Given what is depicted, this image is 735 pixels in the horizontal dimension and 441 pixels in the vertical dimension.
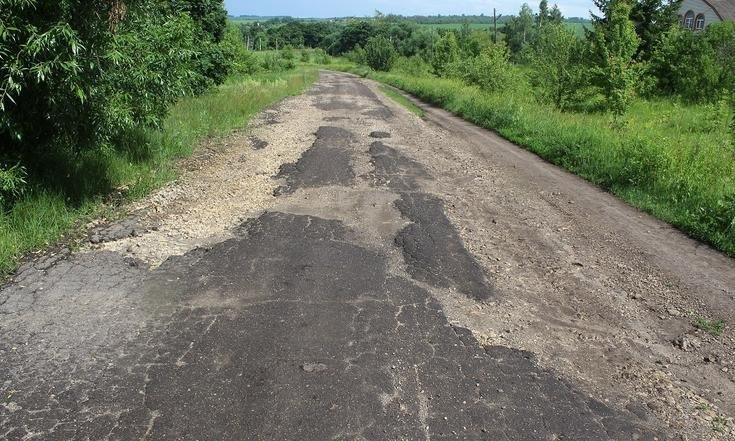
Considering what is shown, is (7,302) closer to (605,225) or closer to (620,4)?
(605,225)

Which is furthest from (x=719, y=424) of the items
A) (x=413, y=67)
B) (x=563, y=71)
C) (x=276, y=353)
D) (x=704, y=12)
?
(x=704, y=12)

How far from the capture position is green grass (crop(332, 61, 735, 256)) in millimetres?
7668

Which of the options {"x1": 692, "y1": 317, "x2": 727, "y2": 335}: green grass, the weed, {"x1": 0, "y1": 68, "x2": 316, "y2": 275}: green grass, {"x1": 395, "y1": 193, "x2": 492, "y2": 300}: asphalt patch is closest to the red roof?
{"x1": 0, "y1": 68, "x2": 316, "y2": 275}: green grass

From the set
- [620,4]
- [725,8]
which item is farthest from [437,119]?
[725,8]

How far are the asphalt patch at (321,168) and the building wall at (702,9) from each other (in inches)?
1872

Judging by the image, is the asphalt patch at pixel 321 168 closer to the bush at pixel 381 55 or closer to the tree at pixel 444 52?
the tree at pixel 444 52

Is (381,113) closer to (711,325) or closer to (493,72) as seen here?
(493,72)

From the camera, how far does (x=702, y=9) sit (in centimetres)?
4800

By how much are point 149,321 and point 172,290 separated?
59 centimetres

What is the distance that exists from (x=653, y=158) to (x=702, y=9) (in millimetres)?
49468

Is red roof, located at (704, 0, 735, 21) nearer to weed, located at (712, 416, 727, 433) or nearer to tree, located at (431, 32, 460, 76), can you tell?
tree, located at (431, 32, 460, 76)

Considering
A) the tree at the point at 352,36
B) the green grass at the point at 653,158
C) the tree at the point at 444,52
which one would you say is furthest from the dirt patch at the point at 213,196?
the tree at the point at 352,36

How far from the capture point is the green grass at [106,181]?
227 inches

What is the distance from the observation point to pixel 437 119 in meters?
19.6
